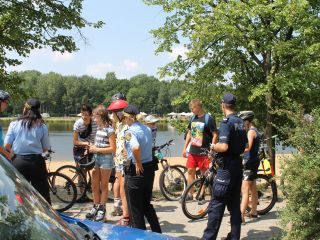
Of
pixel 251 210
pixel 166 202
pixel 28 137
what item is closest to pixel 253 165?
pixel 251 210

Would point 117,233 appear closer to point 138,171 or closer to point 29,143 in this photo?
point 138,171

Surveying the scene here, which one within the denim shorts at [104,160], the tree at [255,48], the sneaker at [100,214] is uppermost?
the tree at [255,48]

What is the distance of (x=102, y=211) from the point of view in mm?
7348

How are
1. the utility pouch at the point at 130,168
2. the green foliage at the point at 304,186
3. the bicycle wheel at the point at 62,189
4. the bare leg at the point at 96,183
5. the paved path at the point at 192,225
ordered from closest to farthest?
1. the green foliage at the point at 304,186
2. the utility pouch at the point at 130,168
3. the paved path at the point at 192,225
4. the bare leg at the point at 96,183
5. the bicycle wheel at the point at 62,189

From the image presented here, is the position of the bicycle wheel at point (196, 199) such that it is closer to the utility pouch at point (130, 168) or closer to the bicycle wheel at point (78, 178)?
the utility pouch at point (130, 168)

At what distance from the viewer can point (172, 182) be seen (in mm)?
9586

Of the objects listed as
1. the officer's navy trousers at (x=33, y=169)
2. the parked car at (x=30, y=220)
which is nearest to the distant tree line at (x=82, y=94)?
the officer's navy trousers at (x=33, y=169)

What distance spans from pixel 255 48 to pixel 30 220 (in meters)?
11.0

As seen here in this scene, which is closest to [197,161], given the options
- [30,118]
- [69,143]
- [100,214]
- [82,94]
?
[100,214]

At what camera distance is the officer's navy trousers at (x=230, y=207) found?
221 inches

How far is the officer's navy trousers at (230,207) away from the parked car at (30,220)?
2.53 metres

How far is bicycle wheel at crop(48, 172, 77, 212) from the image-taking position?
8547 millimetres

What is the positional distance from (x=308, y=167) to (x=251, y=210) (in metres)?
3.20

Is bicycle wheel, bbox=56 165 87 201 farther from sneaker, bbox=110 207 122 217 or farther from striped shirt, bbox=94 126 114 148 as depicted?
striped shirt, bbox=94 126 114 148
